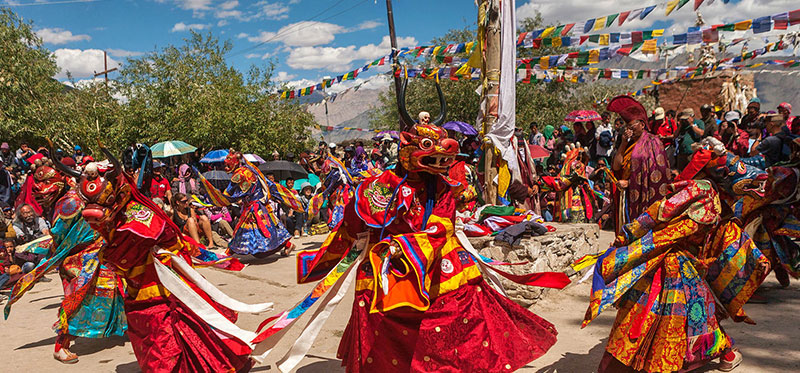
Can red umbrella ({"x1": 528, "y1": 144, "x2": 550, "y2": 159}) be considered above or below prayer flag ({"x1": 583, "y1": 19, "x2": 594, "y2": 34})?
below

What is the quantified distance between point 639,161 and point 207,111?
1571 cm

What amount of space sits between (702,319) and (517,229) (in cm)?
255

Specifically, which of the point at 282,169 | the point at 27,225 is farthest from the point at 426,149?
the point at 282,169

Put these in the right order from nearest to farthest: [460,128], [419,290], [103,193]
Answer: [419,290] → [103,193] → [460,128]

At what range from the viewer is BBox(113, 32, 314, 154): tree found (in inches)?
691

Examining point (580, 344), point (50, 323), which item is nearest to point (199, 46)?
point (50, 323)

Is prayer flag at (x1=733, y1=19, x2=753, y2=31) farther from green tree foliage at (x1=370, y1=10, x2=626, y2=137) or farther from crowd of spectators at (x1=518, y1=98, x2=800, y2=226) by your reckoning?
green tree foliage at (x1=370, y1=10, x2=626, y2=137)

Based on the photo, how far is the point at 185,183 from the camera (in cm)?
1262

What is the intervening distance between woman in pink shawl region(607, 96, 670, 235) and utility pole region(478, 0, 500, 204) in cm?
217

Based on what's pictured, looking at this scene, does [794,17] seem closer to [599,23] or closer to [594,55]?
[599,23]

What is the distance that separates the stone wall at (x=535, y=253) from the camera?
6.05 metres

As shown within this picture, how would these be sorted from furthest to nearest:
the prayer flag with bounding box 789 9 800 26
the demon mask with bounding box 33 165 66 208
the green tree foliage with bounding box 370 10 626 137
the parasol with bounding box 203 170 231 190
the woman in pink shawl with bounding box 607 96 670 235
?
the green tree foliage with bounding box 370 10 626 137
the parasol with bounding box 203 170 231 190
the prayer flag with bounding box 789 9 800 26
the demon mask with bounding box 33 165 66 208
the woman in pink shawl with bounding box 607 96 670 235

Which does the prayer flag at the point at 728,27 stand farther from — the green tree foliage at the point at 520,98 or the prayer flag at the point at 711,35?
the green tree foliage at the point at 520,98

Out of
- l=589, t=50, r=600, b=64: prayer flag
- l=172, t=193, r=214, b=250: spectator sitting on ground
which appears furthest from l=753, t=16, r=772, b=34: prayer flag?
l=172, t=193, r=214, b=250: spectator sitting on ground
